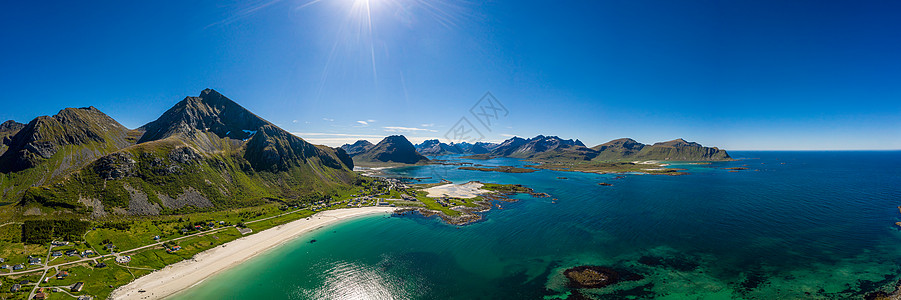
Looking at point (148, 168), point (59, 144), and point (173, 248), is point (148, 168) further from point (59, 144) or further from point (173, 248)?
point (59, 144)

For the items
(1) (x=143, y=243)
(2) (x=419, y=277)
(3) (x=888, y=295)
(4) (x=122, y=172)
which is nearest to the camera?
(3) (x=888, y=295)

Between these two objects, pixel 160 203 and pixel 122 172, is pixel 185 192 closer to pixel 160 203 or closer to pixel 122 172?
pixel 160 203

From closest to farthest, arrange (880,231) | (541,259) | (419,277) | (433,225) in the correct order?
(419,277) → (541,259) → (880,231) → (433,225)

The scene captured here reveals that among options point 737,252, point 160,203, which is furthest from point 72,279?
point 737,252

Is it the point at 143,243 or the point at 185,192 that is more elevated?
the point at 185,192

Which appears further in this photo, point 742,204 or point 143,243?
point 742,204

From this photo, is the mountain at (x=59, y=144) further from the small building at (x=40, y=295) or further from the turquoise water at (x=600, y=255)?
the turquoise water at (x=600, y=255)
